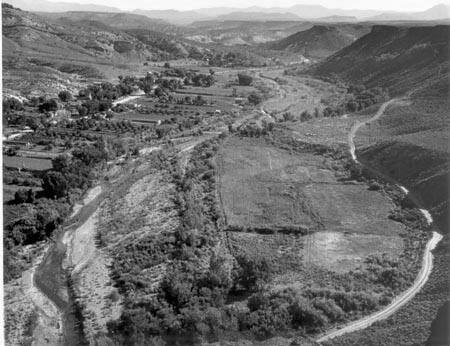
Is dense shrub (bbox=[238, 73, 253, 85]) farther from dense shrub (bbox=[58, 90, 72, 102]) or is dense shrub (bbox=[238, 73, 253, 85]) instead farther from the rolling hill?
dense shrub (bbox=[58, 90, 72, 102])

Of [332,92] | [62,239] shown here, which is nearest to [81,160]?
[62,239]

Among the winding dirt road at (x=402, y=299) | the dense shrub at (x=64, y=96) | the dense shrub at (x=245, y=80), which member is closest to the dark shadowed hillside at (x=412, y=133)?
the winding dirt road at (x=402, y=299)

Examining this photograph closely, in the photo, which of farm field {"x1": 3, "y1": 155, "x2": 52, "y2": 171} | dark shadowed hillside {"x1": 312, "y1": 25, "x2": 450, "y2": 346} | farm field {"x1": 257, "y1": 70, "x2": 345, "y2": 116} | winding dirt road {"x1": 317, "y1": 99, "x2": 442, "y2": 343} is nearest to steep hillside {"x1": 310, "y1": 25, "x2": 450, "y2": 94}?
dark shadowed hillside {"x1": 312, "y1": 25, "x2": 450, "y2": 346}

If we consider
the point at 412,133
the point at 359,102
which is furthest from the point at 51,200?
the point at 359,102

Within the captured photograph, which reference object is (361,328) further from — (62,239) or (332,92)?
(332,92)

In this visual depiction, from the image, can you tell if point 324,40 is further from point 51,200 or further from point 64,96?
point 51,200
